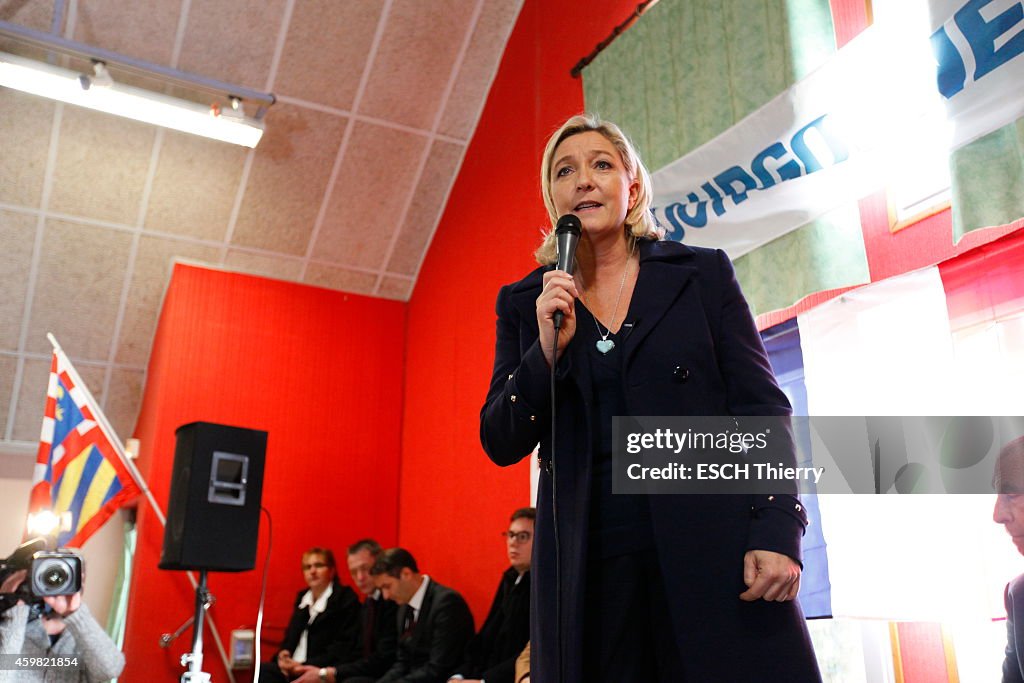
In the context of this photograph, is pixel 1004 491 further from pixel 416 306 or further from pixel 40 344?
pixel 40 344

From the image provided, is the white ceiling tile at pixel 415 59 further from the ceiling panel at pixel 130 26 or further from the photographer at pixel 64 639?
the photographer at pixel 64 639

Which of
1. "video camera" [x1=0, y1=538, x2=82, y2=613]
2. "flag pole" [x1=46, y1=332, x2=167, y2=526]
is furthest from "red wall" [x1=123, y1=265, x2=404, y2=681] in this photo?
"video camera" [x1=0, y1=538, x2=82, y2=613]

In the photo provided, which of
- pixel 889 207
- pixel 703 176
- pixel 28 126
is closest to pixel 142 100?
pixel 28 126

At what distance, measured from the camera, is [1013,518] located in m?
2.25

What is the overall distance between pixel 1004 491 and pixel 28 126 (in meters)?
5.42

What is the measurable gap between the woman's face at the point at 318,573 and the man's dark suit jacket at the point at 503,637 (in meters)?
1.48

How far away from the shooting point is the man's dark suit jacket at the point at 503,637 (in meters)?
3.69

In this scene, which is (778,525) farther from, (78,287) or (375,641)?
(78,287)

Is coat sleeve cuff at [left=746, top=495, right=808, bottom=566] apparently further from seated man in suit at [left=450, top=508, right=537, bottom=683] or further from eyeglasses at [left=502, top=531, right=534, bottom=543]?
eyeglasses at [left=502, top=531, right=534, bottom=543]

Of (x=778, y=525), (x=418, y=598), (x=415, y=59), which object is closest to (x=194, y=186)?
(x=415, y=59)

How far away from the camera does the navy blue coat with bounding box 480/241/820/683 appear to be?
1117 millimetres

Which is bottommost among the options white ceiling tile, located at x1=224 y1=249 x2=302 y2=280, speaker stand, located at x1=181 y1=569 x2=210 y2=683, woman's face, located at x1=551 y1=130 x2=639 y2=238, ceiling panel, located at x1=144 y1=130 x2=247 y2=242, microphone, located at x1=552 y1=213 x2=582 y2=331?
speaker stand, located at x1=181 y1=569 x2=210 y2=683

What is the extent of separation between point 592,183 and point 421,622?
348cm

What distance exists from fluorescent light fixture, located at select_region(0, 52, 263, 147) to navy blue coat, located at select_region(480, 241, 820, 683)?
4.07 metres
